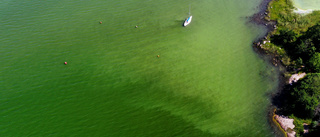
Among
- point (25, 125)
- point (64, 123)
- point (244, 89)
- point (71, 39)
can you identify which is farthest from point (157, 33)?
point (25, 125)

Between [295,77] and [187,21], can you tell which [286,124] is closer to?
[295,77]

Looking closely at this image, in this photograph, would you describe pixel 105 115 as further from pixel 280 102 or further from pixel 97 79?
pixel 280 102

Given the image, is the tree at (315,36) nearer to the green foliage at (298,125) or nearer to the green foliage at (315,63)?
the green foliage at (315,63)

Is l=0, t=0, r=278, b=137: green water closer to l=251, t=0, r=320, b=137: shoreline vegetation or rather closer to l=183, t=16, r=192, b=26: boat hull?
l=183, t=16, r=192, b=26: boat hull

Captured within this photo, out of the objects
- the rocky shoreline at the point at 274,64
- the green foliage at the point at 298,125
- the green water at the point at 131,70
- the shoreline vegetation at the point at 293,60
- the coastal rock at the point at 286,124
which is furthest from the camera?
the green water at the point at 131,70

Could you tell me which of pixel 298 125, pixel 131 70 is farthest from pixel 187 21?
pixel 298 125

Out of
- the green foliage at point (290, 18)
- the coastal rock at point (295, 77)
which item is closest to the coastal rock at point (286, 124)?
the coastal rock at point (295, 77)

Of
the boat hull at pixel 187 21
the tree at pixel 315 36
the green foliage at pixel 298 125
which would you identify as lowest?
the green foliage at pixel 298 125
